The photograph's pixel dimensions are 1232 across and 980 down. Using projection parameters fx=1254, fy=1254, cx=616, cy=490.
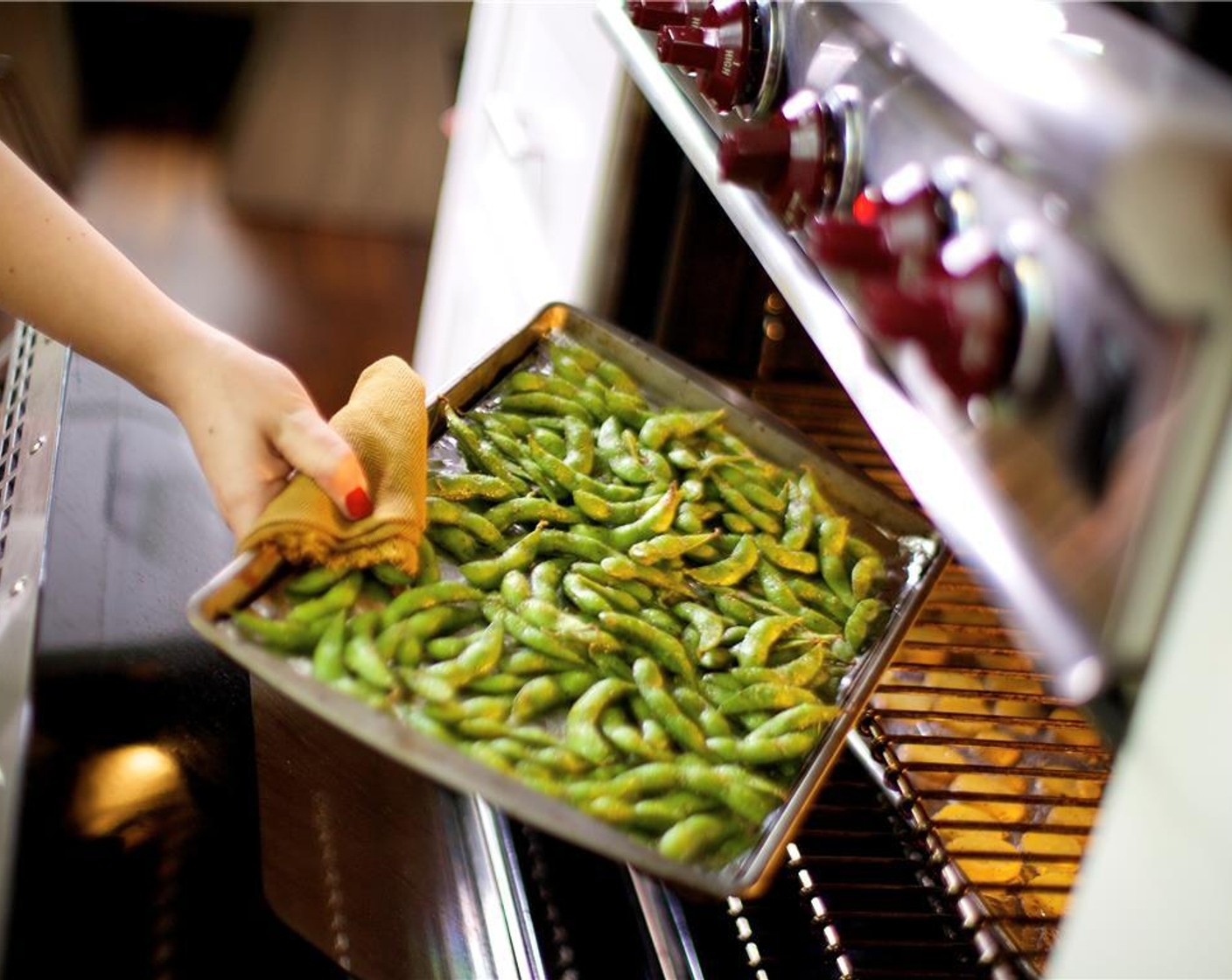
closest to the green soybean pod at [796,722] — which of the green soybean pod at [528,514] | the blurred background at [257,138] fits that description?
the green soybean pod at [528,514]

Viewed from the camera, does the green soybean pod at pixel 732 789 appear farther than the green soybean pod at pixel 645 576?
No

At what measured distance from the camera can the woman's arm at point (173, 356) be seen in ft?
3.46

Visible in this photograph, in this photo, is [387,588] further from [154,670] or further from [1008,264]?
[1008,264]

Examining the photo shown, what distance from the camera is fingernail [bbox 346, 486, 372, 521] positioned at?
105 centimetres

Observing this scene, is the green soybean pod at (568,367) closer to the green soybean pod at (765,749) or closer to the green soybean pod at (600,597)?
the green soybean pod at (600,597)

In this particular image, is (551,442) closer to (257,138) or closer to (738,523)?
(738,523)

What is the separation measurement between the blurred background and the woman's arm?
225 cm

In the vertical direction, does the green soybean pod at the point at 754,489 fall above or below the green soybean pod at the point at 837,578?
above

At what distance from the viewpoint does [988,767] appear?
1.10 m

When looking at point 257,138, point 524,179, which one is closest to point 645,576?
point 524,179

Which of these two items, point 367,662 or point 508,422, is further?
point 508,422

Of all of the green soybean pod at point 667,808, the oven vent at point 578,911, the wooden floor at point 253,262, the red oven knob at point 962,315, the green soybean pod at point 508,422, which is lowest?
the wooden floor at point 253,262

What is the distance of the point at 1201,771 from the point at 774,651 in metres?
0.57

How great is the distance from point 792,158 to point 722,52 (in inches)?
7.3
